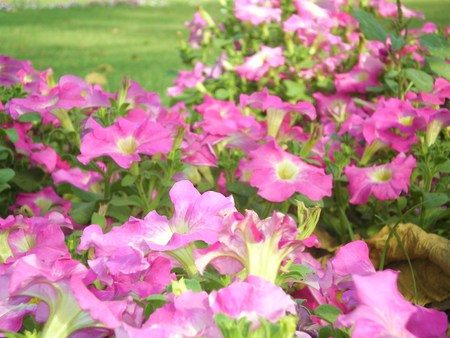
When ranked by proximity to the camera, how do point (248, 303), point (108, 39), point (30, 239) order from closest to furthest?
point (248, 303) < point (30, 239) < point (108, 39)

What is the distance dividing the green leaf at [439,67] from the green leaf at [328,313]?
121 centimetres

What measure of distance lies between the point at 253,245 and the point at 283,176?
0.68 m

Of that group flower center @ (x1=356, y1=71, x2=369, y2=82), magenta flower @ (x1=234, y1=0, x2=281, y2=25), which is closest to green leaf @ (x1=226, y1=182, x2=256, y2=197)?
flower center @ (x1=356, y1=71, x2=369, y2=82)

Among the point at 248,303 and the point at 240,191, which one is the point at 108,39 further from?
the point at 248,303

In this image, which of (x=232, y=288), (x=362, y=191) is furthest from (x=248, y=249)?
(x=362, y=191)

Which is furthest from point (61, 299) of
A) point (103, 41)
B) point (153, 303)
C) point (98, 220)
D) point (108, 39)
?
point (108, 39)

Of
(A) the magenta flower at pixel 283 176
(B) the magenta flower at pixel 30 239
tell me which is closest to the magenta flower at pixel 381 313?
(B) the magenta flower at pixel 30 239

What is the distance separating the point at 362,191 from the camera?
5.15 feet

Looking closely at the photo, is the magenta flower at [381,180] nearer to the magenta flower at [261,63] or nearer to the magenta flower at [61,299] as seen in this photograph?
the magenta flower at [61,299]

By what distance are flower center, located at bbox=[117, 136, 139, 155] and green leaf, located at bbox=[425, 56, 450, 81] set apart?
892 mm

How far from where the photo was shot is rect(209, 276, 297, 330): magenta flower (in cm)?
69

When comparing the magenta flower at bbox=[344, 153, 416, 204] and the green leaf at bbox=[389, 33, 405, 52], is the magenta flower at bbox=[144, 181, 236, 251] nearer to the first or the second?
the magenta flower at bbox=[344, 153, 416, 204]

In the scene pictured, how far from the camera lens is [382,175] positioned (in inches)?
63.1

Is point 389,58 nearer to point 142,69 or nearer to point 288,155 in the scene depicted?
point 288,155
